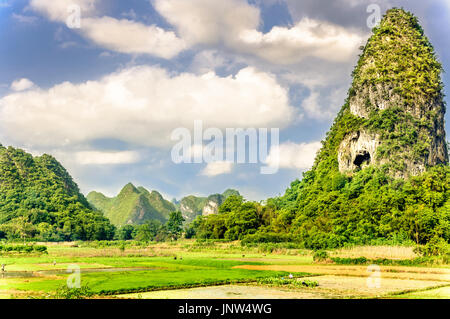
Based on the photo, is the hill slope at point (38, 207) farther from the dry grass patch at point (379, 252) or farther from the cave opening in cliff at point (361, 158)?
the dry grass patch at point (379, 252)

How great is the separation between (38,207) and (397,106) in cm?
6969

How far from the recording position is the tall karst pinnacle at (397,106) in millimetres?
66875

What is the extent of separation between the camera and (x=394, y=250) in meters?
38.7

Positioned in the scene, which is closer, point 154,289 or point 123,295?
point 123,295

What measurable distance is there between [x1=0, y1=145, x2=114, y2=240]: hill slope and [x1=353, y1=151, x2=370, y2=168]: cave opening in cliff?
49995mm

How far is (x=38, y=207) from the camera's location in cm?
8469

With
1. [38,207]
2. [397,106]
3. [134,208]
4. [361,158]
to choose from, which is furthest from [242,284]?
[134,208]

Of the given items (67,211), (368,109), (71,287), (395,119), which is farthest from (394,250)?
(67,211)

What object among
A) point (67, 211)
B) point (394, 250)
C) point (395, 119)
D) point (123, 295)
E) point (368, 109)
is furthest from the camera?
point (67, 211)

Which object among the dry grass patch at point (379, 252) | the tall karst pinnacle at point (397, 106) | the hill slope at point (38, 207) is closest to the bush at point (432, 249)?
the dry grass patch at point (379, 252)

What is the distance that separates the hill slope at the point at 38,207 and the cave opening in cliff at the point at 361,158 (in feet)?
164

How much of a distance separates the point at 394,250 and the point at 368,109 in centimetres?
4112

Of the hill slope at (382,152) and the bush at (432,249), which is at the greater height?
the hill slope at (382,152)
